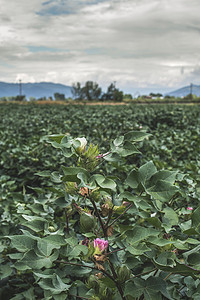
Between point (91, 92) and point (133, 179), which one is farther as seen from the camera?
point (91, 92)

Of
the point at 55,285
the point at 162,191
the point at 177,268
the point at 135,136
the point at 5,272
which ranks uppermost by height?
the point at 135,136

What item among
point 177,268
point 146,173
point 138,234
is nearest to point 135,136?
point 146,173

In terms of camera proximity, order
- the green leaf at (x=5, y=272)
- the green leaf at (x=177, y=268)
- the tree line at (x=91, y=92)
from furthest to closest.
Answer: the tree line at (x=91, y=92) → the green leaf at (x=5, y=272) → the green leaf at (x=177, y=268)

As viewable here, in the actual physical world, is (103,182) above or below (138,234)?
above

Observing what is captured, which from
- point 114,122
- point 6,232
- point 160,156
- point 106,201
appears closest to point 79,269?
point 106,201

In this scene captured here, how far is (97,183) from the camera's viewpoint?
816mm

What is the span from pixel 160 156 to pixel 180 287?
2623 mm

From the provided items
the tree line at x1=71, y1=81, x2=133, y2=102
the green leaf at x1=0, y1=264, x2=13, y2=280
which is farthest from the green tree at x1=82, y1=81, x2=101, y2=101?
the green leaf at x1=0, y1=264, x2=13, y2=280

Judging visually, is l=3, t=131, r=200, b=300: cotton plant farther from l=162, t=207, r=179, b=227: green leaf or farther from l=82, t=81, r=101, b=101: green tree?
l=82, t=81, r=101, b=101: green tree

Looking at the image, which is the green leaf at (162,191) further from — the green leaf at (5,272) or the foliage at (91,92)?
the foliage at (91,92)

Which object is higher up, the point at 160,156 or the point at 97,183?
the point at 97,183

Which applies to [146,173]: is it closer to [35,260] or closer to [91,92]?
[35,260]

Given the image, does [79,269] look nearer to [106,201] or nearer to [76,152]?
[106,201]

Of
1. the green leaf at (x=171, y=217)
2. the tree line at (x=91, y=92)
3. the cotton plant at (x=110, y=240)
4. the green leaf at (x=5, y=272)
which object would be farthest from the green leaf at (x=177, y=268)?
the tree line at (x=91, y=92)
